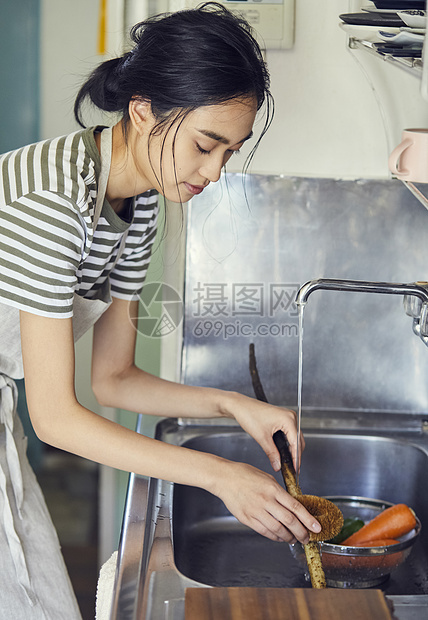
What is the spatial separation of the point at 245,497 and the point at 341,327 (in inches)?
21.6

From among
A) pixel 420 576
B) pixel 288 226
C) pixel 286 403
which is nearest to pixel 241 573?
pixel 420 576

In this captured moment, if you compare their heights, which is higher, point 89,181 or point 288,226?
point 89,181

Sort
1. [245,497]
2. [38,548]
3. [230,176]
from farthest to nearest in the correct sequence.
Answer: [230,176]
[38,548]
[245,497]

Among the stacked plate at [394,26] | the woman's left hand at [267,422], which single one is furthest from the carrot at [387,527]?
the stacked plate at [394,26]

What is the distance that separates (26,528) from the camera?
1051 mm

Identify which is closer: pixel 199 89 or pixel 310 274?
pixel 199 89

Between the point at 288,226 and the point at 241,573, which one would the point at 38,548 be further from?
the point at 288,226

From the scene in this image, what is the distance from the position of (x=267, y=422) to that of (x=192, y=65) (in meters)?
0.51

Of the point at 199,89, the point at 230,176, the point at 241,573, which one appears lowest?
the point at 241,573

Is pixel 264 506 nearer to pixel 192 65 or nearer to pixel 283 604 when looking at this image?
pixel 283 604

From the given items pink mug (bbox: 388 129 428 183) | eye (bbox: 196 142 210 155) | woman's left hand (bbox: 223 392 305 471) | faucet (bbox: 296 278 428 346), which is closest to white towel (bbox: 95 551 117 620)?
woman's left hand (bbox: 223 392 305 471)

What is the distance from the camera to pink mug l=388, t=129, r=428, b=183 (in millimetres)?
1019

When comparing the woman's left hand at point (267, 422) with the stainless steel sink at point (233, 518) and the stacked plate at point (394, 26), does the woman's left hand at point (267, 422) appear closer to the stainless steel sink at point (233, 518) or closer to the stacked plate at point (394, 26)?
the stainless steel sink at point (233, 518)

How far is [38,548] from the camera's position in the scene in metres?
1.05
